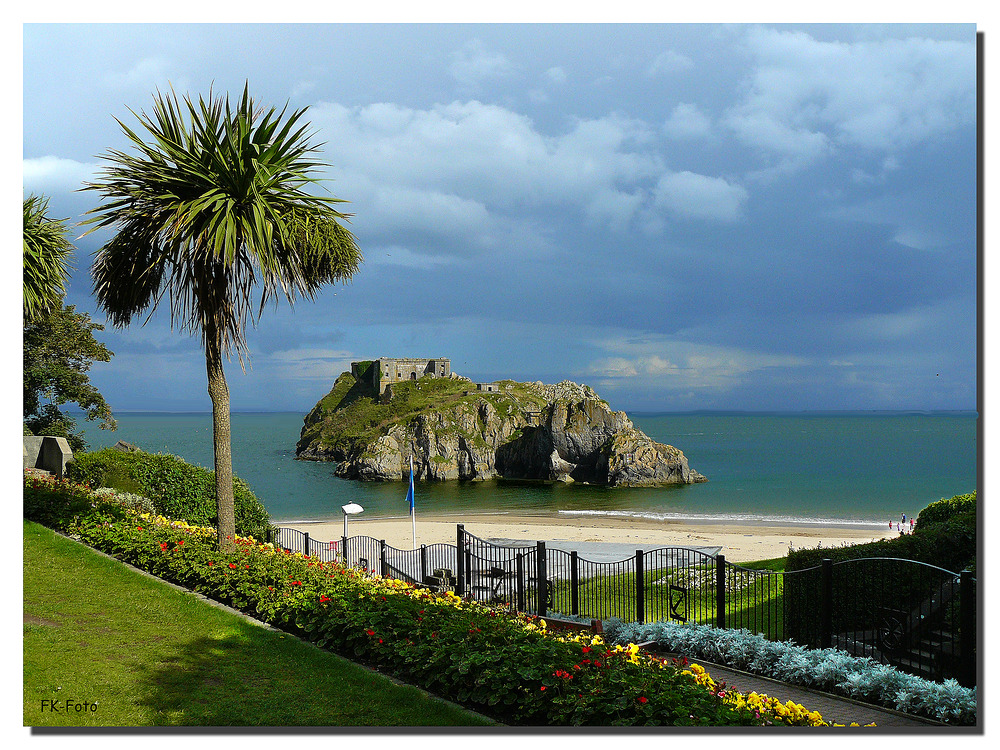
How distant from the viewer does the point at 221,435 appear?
8.18 m

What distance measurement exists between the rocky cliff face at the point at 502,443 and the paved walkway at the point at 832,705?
6515cm

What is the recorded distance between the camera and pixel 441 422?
80.6m

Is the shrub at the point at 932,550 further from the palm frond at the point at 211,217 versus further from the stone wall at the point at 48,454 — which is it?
the stone wall at the point at 48,454

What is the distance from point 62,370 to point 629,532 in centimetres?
2961

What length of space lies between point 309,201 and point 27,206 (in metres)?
5.61

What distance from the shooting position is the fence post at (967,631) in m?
5.02

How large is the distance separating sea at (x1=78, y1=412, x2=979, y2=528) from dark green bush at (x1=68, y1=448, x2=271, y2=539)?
A: 11.1 meters

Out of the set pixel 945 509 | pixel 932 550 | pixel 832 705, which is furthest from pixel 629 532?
pixel 832 705

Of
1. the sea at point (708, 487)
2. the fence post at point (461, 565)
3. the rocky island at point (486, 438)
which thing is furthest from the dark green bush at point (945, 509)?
the rocky island at point (486, 438)

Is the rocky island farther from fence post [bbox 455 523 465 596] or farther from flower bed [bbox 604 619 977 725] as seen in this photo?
flower bed [bbox 604 619 977 725]

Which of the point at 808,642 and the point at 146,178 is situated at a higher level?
the point at 146,178

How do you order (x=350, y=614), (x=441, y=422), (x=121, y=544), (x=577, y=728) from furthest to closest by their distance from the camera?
(x=441, y=422), (x=121, y=544), (x=350, y=614), (x=577, y=728)

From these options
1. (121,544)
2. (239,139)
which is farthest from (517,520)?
(239,139)
